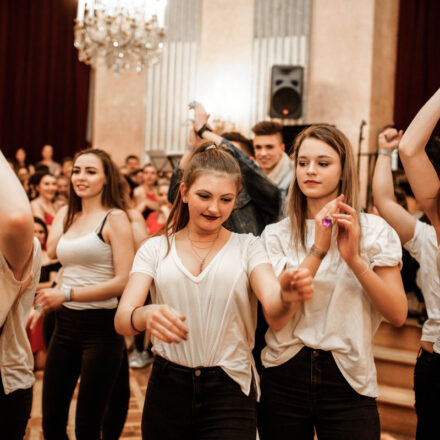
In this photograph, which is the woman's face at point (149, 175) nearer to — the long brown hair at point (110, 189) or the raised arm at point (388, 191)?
the long brown hair at point (110, 189)

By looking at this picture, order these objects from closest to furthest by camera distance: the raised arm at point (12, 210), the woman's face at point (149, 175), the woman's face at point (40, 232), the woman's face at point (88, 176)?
1. the raised arm at point (12, 210)
2. the woman's face at point (88, 176)
3. the woman's face at point (40, 232)
4. the woman's face at point (149, 175)

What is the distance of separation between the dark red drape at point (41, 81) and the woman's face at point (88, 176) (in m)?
8.46

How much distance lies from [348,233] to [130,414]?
2575 millimetres

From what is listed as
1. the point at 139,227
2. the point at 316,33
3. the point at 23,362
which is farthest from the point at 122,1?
the point at 23,362

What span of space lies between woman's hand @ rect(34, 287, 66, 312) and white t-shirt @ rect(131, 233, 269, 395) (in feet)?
2.37

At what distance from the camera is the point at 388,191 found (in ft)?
6.92

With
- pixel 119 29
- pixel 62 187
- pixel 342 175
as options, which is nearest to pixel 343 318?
pixel 342 175

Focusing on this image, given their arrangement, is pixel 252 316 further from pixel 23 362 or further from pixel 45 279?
pixel 45 279

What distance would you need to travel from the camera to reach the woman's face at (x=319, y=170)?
1727 mm

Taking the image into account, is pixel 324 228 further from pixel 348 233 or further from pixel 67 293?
pixel 67 293

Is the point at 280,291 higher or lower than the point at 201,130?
lower

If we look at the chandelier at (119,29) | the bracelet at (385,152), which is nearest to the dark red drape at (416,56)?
the chandelier at (119,29)

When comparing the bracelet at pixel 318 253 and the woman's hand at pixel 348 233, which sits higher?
the woman's hand at pixel 348 233

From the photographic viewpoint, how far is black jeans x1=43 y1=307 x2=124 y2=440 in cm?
236
